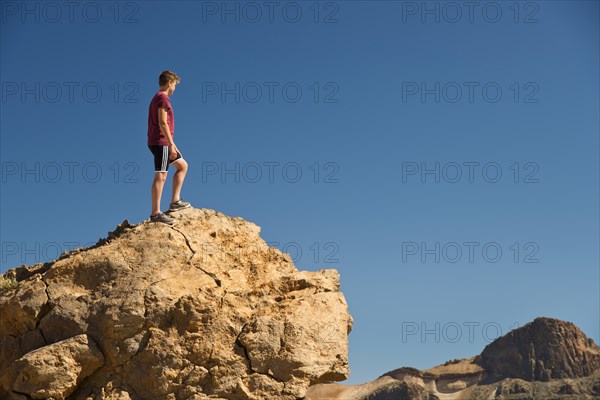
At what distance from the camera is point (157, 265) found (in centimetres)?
1001

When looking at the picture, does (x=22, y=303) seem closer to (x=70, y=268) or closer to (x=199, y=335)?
(x=70, y=268)

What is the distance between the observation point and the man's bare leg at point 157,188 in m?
11.1

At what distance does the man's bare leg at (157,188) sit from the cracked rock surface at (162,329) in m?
0.51

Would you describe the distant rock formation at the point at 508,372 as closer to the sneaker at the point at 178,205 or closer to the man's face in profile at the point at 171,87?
the sneaker at the point at 178,205

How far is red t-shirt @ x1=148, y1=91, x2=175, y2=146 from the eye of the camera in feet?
36.5

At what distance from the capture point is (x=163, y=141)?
11.2m

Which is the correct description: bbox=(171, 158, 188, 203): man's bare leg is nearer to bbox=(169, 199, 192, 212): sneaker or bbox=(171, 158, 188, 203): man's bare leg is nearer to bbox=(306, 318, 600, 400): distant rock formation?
bbox=(169, 199, 192, 212): sneaker

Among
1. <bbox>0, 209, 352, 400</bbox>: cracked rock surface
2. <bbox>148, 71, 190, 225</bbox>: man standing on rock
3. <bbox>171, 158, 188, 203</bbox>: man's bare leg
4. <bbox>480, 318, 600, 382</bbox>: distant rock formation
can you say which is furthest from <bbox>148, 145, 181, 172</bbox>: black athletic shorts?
<bbox>480, 318, 600, 382</bbox>: distant rock formation

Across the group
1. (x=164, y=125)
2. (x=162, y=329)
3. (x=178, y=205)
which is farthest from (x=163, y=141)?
(x=162, y=329)

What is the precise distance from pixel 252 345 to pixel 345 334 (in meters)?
1.50

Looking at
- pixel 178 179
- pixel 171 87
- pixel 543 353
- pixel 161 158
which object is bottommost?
pixel 178 179

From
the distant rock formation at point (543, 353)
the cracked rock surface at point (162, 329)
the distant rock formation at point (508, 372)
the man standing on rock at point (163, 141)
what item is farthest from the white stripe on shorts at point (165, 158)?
the distant rock formation at point (543, 353)

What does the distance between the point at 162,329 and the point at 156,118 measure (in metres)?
3.45

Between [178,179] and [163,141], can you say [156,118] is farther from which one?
[178,179]
